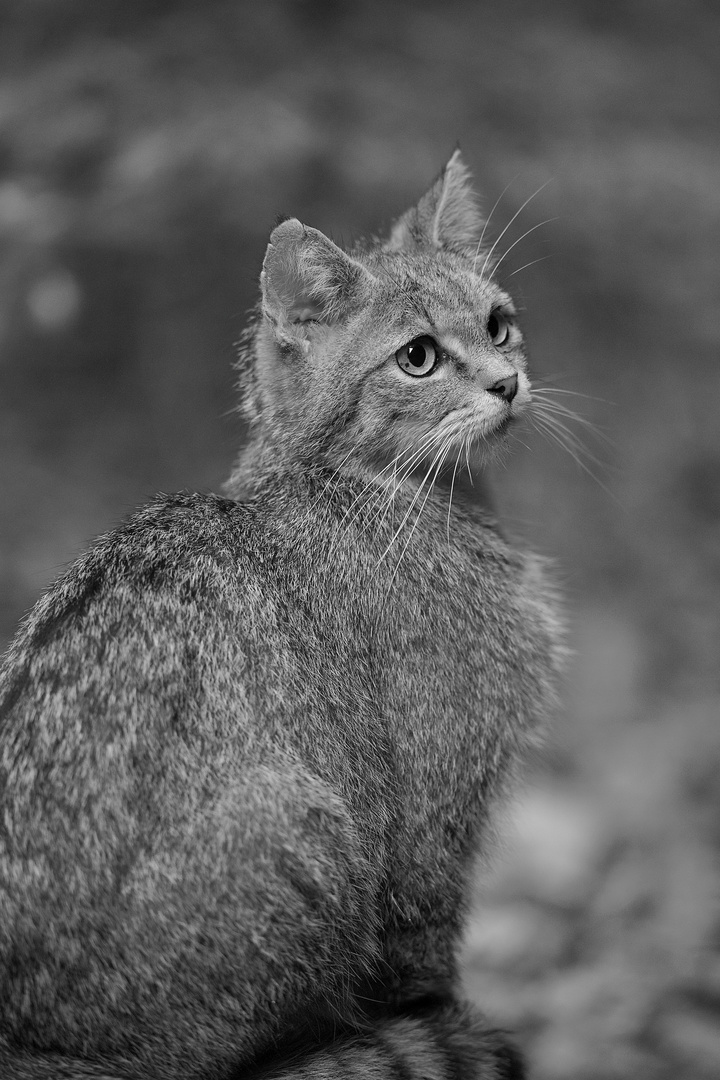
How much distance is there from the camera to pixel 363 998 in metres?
3.25

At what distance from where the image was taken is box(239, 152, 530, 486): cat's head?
332 cm

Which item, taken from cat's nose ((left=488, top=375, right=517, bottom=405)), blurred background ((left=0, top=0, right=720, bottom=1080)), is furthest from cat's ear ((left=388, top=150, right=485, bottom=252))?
blurred background ((left=0, top=0, right=720, bottom=1080))

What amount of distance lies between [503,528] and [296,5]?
103 inches

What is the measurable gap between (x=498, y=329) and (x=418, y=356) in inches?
14.6

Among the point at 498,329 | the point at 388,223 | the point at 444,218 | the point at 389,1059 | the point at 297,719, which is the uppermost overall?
the point at 388,223

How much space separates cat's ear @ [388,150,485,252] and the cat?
23mm

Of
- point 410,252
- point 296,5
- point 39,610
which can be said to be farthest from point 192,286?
point 39,610

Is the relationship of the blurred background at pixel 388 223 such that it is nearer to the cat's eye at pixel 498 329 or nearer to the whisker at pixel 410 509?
the cat's eye at pixel 498 329

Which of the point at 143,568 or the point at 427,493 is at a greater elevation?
the point at 427,493

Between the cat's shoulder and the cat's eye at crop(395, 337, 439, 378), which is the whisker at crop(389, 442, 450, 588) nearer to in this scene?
the cat's eye at crop(395, 337, 439, 378)

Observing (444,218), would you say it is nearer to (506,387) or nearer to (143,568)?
(506,387)

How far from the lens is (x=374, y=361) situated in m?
3.37

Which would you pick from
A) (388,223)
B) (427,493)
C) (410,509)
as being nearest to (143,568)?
(410,509)

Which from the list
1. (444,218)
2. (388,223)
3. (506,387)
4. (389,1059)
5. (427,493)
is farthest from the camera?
(388,223)
